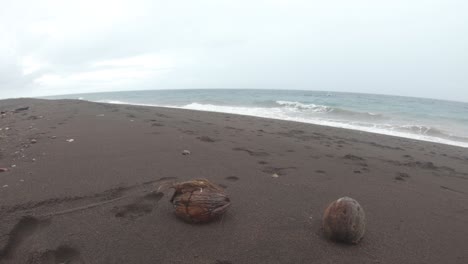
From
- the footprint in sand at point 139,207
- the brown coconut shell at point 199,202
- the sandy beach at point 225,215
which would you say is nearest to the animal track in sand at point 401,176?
the sandy beach at point 225,215

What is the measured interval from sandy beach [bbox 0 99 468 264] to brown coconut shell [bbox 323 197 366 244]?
82mm

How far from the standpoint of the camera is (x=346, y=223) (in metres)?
2.45

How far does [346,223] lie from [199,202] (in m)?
1.29

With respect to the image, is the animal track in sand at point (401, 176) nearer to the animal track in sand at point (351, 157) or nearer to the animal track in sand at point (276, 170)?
the animal track in sand at point (351, 157)

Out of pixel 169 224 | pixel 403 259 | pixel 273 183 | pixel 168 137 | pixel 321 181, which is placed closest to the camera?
pixel 403 259

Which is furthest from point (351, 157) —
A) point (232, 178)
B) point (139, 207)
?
point (139, 207)

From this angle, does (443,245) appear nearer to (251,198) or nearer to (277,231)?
(277,231)

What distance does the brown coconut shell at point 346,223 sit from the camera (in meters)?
2.46

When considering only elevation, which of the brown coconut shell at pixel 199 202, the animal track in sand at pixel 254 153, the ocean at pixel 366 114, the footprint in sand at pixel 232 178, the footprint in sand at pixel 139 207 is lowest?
the ocean at pixel 366 114

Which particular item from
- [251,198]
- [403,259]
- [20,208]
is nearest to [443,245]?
[403,259]

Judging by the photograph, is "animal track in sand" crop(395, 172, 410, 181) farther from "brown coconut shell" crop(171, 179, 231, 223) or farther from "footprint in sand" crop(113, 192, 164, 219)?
"footprint in sand" crop(113, 192, 164, 219)

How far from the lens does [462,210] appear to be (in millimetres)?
3543

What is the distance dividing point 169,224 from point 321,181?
7.65ft

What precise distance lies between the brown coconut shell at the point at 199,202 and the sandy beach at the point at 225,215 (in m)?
0.09
